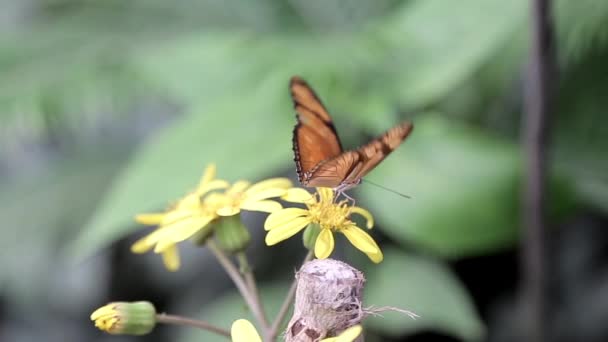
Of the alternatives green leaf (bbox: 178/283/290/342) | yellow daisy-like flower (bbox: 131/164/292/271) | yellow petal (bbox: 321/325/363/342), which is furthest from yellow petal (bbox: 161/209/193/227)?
green leaf (bbox: 178/283/290/342)

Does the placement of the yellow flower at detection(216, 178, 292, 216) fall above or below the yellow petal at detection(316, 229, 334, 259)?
above

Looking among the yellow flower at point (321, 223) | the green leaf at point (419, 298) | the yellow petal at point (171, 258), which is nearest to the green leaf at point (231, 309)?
the green leaf at point (419, 298)

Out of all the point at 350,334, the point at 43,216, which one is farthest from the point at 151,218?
the point at 43,216

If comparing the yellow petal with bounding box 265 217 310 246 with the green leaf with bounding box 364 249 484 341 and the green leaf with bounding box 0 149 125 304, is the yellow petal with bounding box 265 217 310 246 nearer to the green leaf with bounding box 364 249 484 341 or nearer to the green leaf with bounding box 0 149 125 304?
the green leaf with bounding box 364 249 484 341

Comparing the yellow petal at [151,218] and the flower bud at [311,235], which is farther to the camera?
the yellow petal at [151,218]

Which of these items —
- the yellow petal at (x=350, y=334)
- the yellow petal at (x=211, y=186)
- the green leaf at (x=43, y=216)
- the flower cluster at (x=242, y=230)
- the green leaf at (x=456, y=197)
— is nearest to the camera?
the yellow petal at (x=350, y=334)

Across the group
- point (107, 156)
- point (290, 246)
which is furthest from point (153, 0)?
point (290, 246)

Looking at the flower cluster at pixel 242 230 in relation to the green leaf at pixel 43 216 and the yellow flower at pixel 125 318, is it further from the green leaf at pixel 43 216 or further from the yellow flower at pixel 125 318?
the green leaf at pixel 43 216

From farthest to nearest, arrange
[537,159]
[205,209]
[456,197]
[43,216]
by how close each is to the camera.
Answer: [43,216]
[456,197]
[537,159]
[205,209]

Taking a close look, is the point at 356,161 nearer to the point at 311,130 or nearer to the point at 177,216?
the point at 311,130
